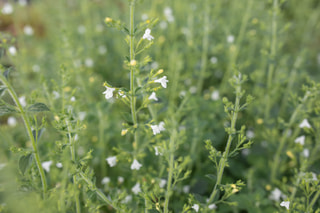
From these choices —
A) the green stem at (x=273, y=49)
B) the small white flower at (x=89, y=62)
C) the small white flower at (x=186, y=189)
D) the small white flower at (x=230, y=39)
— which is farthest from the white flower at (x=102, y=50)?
the small white flower at (x=186, y=189)

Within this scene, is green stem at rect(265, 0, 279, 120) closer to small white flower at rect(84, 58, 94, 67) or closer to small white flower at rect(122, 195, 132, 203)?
small white flower at rect(122, 195, 132, 203)

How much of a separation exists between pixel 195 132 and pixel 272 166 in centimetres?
89

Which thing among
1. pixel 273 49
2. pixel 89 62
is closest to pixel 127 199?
pixel 273 49

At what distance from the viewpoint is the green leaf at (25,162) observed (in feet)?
5.01

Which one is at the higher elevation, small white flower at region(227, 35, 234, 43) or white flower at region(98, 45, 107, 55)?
small white flower at region(227, 35, 234, 43)

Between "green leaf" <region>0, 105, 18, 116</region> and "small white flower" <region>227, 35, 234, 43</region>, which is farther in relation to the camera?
"small white flower" <region>227, 35, 234, 43</region>

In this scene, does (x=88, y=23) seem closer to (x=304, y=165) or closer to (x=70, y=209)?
(x=70, y=209)

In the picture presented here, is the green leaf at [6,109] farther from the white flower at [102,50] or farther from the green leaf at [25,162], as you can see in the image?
the white flower at [102,50]

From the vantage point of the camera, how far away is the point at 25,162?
155 cm

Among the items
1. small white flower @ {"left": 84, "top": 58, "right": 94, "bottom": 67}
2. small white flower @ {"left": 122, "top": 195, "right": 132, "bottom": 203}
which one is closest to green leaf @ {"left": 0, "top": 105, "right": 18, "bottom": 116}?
small white flower @ {"left": 122, "top": 195, "right": 132, "bottom": 203}

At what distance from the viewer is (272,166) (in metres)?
2.60

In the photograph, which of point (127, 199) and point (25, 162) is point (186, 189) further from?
point (25, 162)

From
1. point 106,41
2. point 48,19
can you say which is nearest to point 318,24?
point 106,41

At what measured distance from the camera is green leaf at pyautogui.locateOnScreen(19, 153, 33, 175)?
5.01 feet
